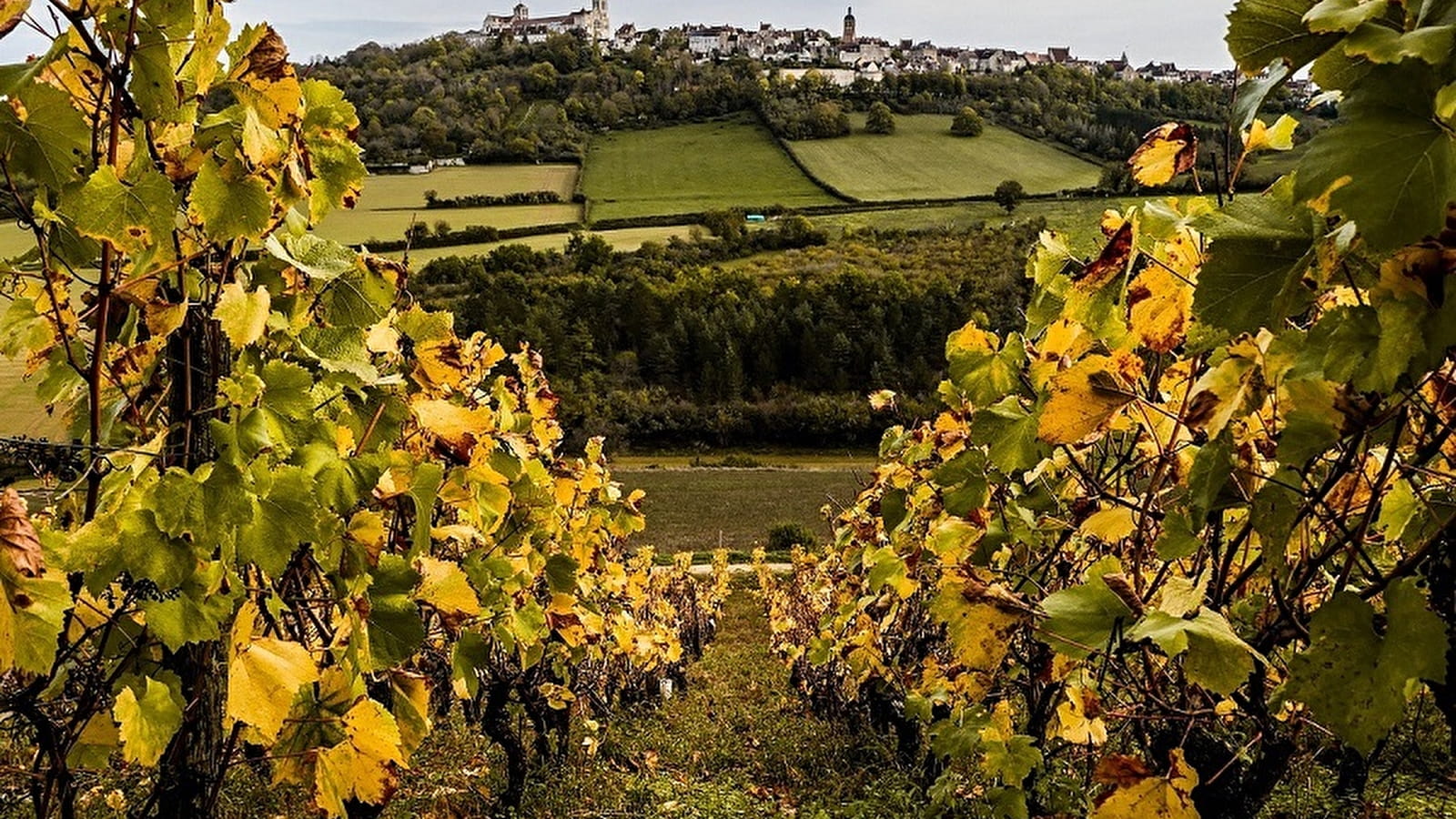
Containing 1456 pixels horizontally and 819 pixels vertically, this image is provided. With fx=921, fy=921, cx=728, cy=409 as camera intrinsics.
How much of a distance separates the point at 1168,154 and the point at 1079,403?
24.0 inches

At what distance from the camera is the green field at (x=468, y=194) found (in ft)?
165

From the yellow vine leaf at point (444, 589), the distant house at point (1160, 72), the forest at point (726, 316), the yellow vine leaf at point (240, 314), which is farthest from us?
the distant house at point (1160, 72)

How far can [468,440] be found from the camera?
240cm

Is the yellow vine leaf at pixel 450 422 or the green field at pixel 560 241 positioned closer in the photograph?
the yellow vine leaf at pixel 450 422

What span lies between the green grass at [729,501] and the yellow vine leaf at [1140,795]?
24526 millimetres

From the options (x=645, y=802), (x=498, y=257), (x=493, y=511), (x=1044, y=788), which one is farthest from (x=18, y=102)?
(x=498, y=257)

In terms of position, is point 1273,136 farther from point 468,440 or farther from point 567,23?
point 567,23

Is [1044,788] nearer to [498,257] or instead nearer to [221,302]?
[221,302]

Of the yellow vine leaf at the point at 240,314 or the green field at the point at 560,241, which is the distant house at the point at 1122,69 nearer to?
the green field at the point at 560,241

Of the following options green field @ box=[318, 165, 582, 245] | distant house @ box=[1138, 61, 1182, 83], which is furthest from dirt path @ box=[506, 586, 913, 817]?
distant house @ box=[1138, 61, 1182, 83]

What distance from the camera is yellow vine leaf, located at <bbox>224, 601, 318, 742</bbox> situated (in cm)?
150

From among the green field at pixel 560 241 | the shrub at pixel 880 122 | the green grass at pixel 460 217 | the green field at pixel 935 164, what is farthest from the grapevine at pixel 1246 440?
the shrub at pixel 880 122

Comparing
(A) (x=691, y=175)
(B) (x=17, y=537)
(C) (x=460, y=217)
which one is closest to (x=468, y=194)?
(C) (x=460, y=217)

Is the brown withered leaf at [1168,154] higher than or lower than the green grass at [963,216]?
higher
